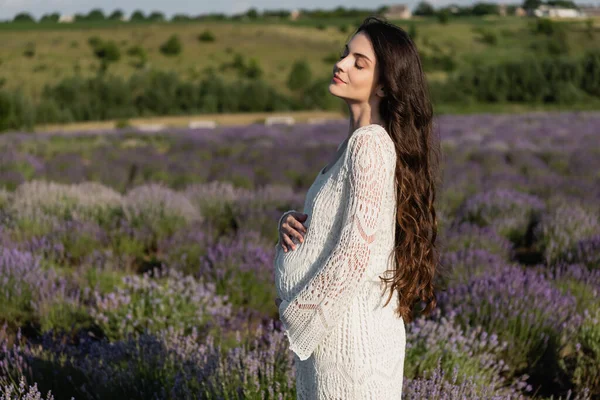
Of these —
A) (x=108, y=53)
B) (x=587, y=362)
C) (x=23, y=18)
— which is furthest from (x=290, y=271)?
(x=23, y=18)

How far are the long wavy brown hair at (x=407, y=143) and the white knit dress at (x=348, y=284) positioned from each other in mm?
49

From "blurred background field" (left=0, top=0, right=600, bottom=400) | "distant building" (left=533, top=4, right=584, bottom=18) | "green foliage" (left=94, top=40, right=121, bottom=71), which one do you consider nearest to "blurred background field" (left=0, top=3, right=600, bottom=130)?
"green foliage" (left=94, top=40, right=121, bottom=71)

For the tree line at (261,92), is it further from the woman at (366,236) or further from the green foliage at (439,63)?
the woman at (366,236)

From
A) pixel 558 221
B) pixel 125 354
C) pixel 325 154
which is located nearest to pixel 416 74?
pixel 125 354

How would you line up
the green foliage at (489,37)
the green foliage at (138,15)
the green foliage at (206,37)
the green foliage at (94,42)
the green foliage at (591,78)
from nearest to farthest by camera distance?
the green foliage at (591,78) → the green foliage at (94,42) → the green foliage at (206,37) → the green foliage at (489,37) → the green foliage at (138,15)

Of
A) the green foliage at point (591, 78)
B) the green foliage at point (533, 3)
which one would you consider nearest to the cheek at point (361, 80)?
the green foliage at point (533, 3)

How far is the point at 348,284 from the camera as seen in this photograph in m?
1.63

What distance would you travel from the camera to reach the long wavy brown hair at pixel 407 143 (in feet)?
5.88

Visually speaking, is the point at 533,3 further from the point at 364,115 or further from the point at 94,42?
the point at 94,42

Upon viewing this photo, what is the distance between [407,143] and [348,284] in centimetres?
47

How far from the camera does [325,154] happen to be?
39.5 ft

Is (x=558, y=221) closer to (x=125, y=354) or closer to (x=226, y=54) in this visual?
(x=125, y=354)

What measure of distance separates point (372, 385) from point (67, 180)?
8.32 metres

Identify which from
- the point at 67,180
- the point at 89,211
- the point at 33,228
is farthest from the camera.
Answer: the point at 67,180
